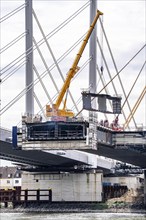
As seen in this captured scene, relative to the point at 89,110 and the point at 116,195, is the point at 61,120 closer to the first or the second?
the point at 89,110

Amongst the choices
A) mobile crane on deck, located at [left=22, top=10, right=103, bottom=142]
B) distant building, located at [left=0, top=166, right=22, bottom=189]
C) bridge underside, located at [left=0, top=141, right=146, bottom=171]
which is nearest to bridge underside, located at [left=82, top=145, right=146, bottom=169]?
bridge underside, located at [left=0, top=141, right=146, bottom=171]

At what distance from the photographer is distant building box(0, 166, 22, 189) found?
167625 millimetres

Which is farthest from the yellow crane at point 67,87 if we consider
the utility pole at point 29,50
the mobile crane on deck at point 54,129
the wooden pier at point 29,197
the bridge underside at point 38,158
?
the wooden pier at point 29,197

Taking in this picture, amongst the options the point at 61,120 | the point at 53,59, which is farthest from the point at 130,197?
the point at 61,120

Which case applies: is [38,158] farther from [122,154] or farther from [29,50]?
[29,50]

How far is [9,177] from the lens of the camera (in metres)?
174

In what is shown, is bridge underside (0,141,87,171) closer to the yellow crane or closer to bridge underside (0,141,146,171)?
bridge underside (0,141,146,171)

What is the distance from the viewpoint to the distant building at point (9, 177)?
6599 inches

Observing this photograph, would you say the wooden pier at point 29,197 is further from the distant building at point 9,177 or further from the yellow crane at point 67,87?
the distant building at point 9,177

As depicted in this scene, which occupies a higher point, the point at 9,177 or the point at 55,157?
the point at 9,177

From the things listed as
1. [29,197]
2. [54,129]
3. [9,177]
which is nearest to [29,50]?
[54,129]

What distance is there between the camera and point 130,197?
119000 millimetres

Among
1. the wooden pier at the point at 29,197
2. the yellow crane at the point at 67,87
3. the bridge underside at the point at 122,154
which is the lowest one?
the wooden pier at the point at 29,197

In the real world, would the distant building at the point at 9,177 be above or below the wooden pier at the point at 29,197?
above
